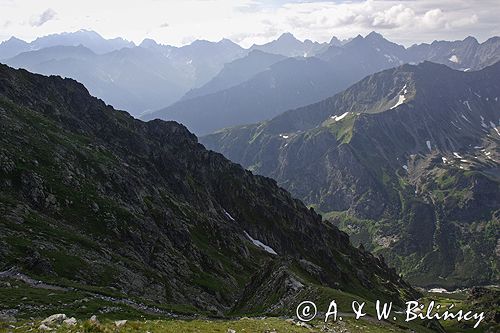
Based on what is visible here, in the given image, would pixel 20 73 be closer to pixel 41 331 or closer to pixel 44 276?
pixel 44 276

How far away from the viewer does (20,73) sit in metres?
150

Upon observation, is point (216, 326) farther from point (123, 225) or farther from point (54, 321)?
point (123, 225)

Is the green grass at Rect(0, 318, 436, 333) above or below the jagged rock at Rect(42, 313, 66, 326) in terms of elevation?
below

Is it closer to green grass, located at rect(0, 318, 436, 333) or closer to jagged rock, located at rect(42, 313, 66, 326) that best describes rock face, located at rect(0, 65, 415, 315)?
green grass, located at rect(0, 318, 436, 333)
